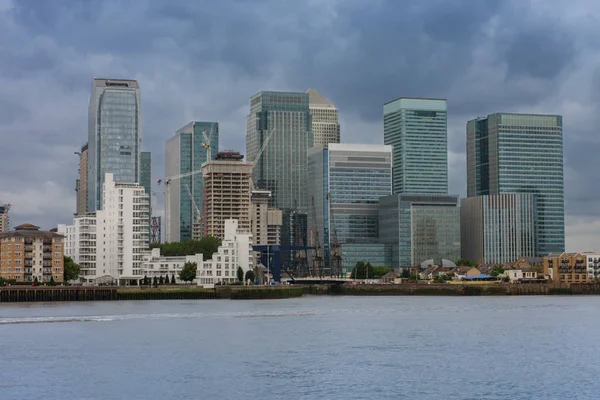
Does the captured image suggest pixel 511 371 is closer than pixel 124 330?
Yes

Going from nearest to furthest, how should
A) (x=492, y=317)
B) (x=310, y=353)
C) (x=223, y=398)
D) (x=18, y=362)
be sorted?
(x=223, y=398) < (x=18, y=362) < (x=310, y=353) < (x=492, y=317)

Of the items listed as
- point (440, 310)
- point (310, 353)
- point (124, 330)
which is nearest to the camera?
point (310, 353)

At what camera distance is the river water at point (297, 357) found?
68.4m

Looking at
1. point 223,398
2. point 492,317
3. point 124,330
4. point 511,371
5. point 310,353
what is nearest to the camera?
point 223,398

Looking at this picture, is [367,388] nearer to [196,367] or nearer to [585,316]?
[196,367]

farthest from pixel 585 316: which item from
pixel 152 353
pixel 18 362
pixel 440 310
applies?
pixel 18 362

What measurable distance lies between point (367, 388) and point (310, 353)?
767 inches

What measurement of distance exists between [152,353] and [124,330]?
2358cm

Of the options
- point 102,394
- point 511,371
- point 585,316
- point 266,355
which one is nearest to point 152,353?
point 266,355

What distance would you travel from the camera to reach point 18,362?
82500 mm

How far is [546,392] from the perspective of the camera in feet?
221

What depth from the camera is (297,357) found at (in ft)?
279

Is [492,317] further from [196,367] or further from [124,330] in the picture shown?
[196,367]

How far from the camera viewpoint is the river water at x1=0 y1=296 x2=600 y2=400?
225 ft
